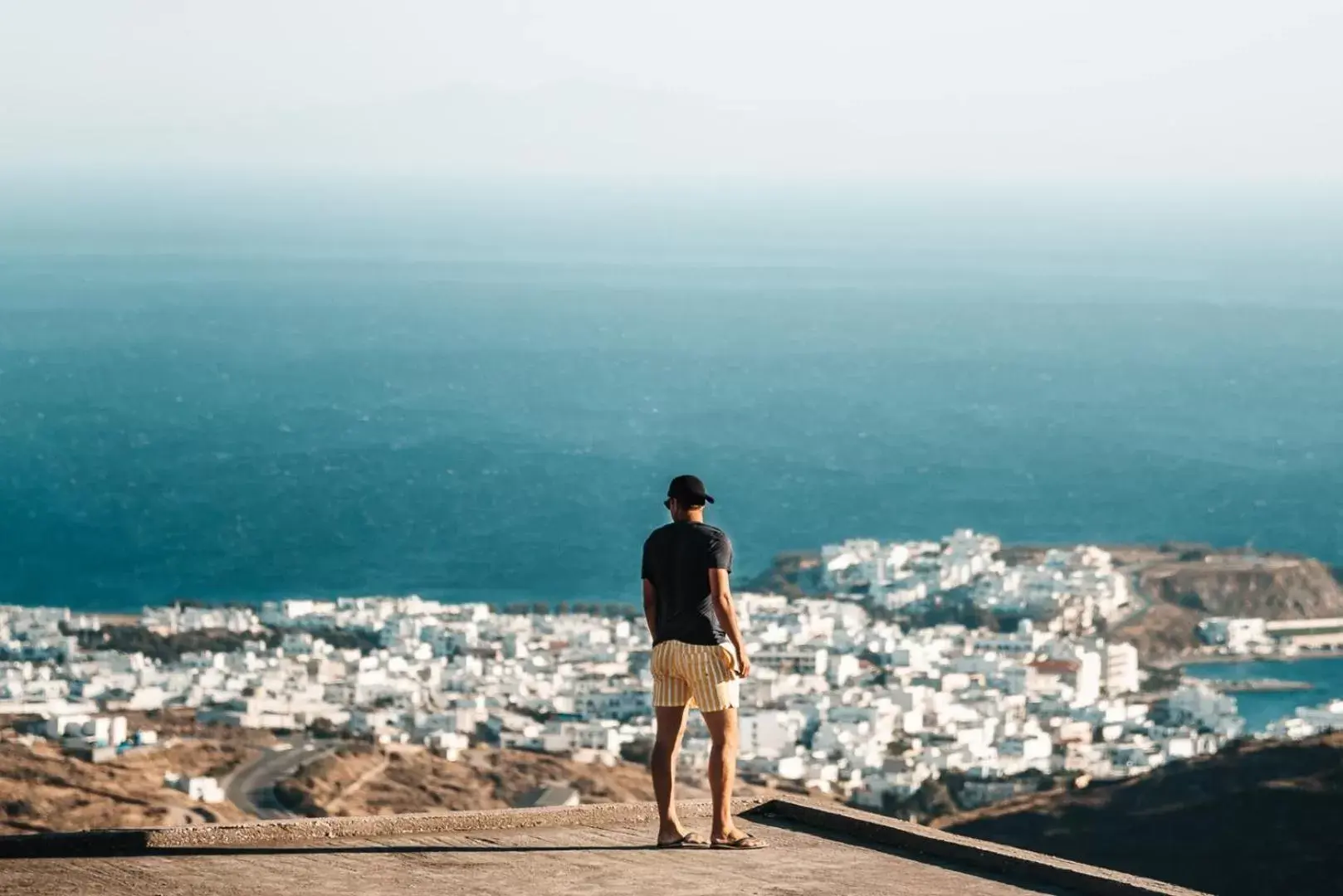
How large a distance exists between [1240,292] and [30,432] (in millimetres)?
112256

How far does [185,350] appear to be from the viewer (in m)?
127

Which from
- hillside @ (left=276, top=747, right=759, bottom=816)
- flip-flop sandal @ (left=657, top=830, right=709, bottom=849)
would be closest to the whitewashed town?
hillside @ (left=276, top=747, right=759, bottom=816)

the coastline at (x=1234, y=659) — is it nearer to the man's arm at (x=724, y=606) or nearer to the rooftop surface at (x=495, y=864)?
the rooftop surface at (x=495, y=864)

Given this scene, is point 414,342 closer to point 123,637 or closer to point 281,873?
point 123,637

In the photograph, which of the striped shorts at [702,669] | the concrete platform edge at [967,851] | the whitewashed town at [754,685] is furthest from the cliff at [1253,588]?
the striped shorts at [702,669]

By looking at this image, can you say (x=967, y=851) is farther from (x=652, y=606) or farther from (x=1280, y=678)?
(x=1280, y=678)

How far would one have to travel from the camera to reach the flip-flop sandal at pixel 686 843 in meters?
7.05

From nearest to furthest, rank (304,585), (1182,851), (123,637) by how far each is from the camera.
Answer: (1182,851)
(123,637)
(304,585)

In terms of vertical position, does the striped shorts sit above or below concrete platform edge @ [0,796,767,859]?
above

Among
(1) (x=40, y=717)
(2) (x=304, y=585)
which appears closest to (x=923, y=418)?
(2) (x=304, y=585)

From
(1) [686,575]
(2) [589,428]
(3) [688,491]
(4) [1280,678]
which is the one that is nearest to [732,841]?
(1) [686,575]

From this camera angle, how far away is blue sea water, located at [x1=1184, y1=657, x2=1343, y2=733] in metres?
40.4

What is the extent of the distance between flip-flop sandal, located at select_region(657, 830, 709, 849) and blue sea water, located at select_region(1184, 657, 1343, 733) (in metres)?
33.2

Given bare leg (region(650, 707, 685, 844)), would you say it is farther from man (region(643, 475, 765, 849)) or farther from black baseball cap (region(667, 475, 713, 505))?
black baseball cap (region(667, 475, 713, 505))
